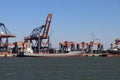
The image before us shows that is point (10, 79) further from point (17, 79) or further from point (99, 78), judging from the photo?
point (99, 78)

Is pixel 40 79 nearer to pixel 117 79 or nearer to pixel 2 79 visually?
pixel 2 79

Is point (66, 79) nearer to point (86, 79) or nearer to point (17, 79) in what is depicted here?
point (86, 79)

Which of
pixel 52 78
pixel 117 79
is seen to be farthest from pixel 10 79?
pixel 117 79

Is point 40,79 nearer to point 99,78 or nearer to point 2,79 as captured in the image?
point 2,79

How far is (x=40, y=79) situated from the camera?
6075 cm

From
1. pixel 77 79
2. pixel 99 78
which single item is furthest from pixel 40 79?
pixel 99 78

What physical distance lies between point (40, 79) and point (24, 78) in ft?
9.66

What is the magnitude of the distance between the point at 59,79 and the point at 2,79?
8623 millimetres

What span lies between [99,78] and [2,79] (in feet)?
49.9

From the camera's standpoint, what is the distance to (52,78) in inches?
2482

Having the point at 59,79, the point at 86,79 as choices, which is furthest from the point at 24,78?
the point at 86,79

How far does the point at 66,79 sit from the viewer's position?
202 feet

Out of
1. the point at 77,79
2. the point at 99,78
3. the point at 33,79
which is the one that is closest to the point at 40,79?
the point at 33,79

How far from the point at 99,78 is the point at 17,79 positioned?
12.9 m
